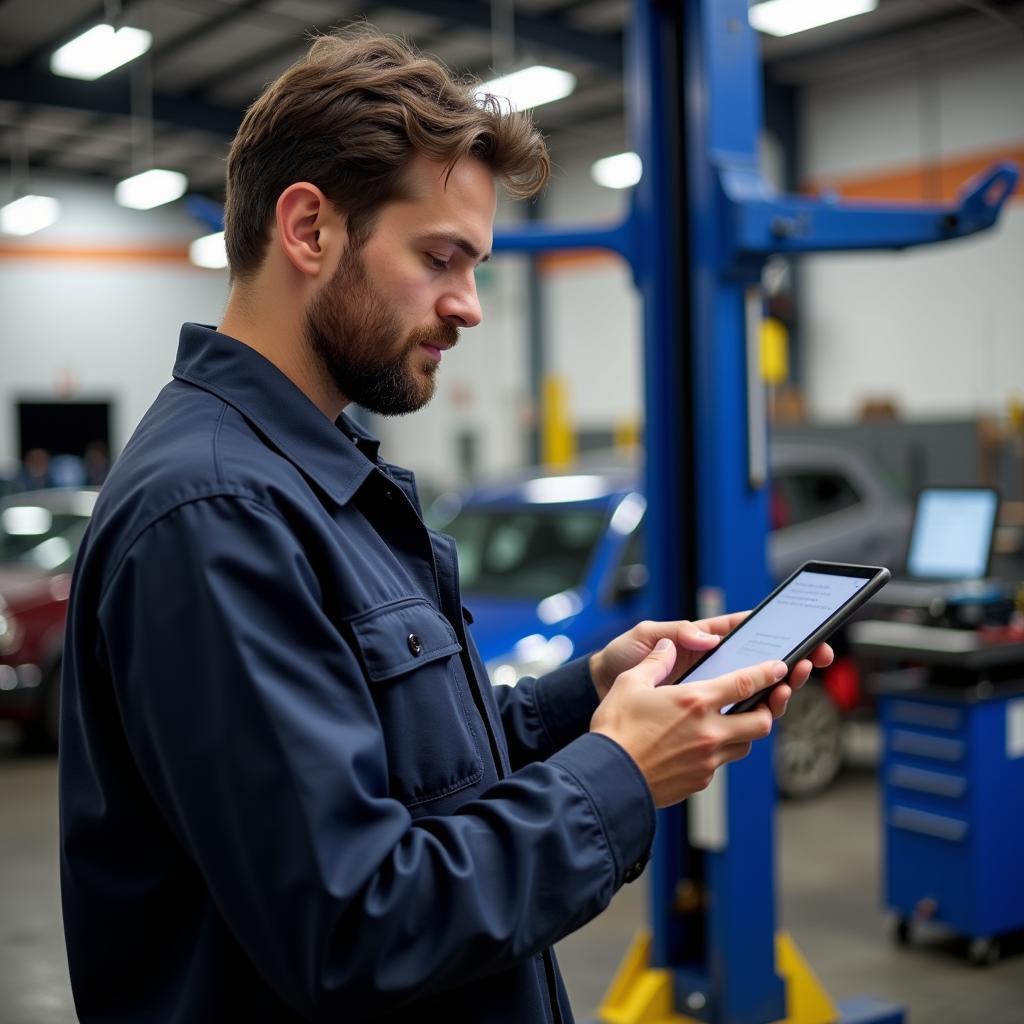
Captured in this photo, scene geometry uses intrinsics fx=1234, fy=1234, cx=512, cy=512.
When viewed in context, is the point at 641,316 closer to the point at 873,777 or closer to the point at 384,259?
the point at 384,259

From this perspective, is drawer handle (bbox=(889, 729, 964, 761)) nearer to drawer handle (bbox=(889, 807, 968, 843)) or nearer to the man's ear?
drawer handle (bbox=(889, 807, 968, 843))

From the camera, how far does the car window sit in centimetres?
609

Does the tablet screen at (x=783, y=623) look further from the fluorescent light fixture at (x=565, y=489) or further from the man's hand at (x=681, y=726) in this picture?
the fluorescent light fixture at (x=565, y=489)

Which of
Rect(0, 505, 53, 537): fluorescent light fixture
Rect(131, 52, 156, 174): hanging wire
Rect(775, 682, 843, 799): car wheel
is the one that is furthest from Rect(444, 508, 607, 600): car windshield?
Rect(131, 52, 156, 174): hanging wire

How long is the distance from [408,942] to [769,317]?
13.1 metres

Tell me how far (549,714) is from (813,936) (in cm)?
306

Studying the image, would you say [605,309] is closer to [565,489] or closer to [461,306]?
[565,489]

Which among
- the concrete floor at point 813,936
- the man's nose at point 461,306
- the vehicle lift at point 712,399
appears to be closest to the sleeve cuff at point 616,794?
the man's nose at point 461,306

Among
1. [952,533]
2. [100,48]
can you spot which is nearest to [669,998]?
[952,533]

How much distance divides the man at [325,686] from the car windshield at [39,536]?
6341 millimetres

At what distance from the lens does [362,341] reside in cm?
129

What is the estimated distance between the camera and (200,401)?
125 cm

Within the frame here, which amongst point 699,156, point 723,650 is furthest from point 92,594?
point 699,156

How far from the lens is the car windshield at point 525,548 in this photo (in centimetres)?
546
